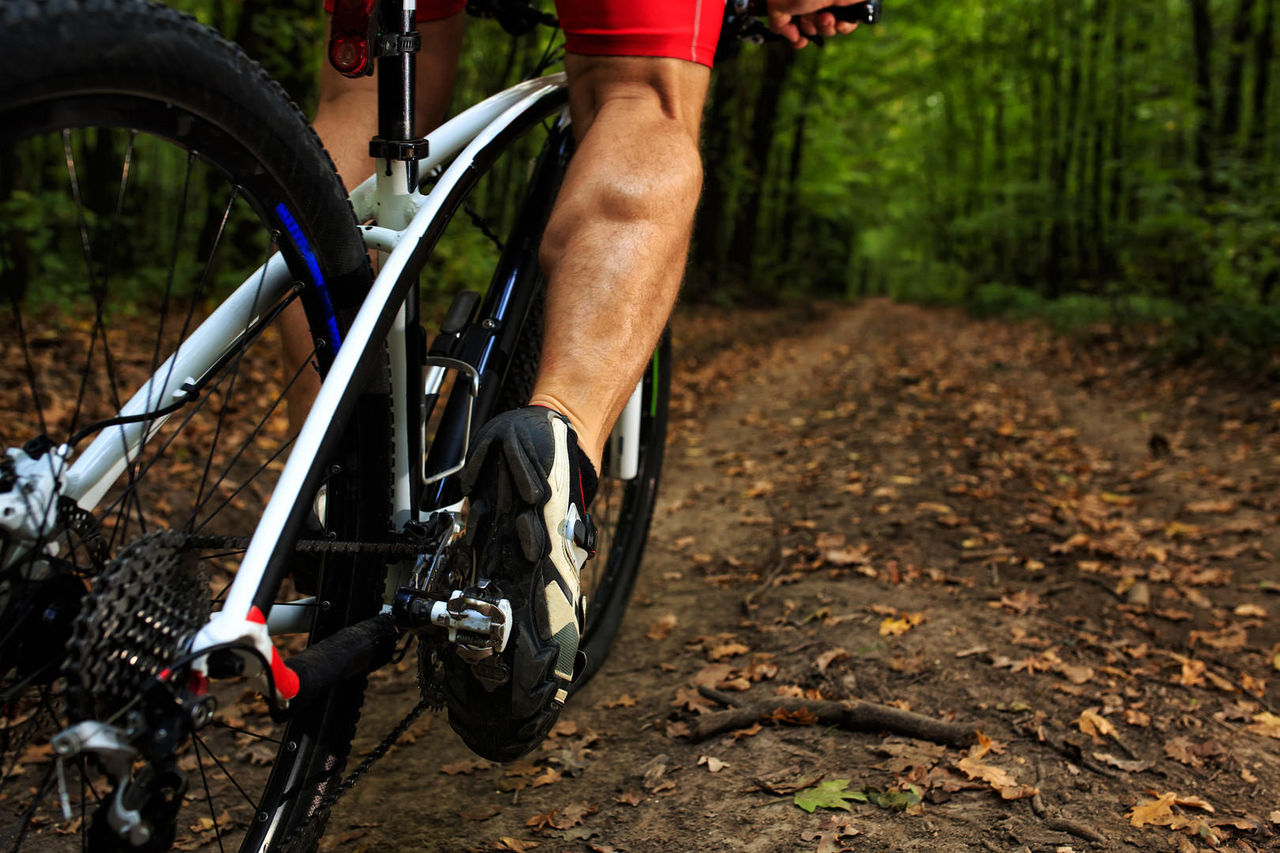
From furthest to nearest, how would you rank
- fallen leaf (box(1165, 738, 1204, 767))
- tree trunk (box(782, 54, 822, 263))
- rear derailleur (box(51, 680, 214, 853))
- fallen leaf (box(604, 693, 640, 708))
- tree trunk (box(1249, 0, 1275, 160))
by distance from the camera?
tree trunk (box(782, 54, 822, 263)) → tree trunk (box(1249, 0, 1275, 160)) → fallen leaf (box(604, 693, 640, 708)) → fallen leaf (box(1165, 738, 1204, 767)) → rear derailleur (box(51, 680, 214, 853))

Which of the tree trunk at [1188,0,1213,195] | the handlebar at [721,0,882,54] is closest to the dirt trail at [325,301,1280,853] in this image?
the handlebar at [721,0,882,54]

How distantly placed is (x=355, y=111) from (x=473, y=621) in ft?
3.41

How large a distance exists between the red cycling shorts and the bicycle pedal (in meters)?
0.89

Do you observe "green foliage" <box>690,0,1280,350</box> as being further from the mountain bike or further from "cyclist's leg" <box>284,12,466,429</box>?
the mountain bike

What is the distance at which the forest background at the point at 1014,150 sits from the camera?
7.89 meters

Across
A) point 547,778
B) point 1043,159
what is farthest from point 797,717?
point 1043,159

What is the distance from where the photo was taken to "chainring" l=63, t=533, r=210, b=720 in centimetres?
87

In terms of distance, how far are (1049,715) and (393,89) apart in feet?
6.06

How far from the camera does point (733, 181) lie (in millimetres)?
16797

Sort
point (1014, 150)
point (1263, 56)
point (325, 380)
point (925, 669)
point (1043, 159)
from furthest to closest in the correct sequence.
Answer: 1. point (1014, 150)
2. point (1043, 159)
3. point (1263, 56)
4. point (925, 669)
5. point (325, 380)

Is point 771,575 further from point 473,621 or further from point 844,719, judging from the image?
point 473,621

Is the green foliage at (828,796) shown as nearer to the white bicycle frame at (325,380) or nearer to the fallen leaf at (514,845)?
the fallen leaf at (514,845)

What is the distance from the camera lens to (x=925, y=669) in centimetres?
223

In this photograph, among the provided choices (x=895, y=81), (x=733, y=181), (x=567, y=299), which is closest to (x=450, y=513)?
(x=567, y=299)
